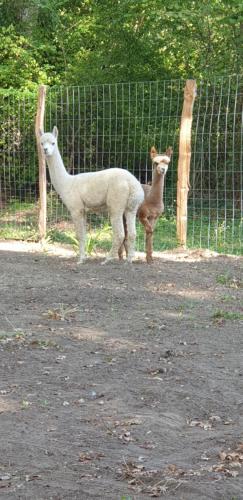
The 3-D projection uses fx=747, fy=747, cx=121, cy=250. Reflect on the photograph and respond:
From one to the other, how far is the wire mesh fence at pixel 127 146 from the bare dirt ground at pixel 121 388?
3.76 metres

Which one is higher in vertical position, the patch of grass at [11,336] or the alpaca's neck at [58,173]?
the alpaca's neck at [58,173]

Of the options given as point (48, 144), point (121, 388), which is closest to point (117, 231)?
point (48, 144)

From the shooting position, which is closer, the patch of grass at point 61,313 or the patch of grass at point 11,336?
the patch of grass at point 11,336

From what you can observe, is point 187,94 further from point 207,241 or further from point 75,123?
point 75,123

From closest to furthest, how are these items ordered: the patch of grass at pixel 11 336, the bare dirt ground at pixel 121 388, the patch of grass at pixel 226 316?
the bare dirt ground at pixel 121 388 < the patch of grass at pixel 11 336 < the patch of grass at pixel 226 316

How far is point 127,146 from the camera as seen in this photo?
12914 mm

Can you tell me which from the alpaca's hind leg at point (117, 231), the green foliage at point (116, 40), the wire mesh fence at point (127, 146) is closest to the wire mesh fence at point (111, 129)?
the wire mesh fence at point (127, 146)

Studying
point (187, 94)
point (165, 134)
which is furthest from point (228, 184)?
point (187, 94)

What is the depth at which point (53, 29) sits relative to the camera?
18328 mm

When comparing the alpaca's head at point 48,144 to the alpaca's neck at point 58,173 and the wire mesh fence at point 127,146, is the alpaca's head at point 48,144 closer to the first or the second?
the alpaca's neck at point 58,173

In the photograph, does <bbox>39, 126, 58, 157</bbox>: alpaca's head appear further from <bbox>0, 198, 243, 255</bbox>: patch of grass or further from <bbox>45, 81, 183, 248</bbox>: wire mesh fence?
<bbox>45, 81, 183, 248</bbox>: wire mesh fence

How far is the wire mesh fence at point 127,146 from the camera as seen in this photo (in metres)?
11.7

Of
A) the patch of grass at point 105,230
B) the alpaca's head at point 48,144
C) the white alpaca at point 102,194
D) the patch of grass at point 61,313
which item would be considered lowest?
the patch of grass at point 105,230

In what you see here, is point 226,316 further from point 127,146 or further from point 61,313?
point 127,146
